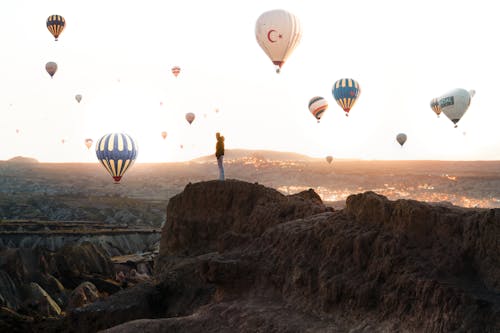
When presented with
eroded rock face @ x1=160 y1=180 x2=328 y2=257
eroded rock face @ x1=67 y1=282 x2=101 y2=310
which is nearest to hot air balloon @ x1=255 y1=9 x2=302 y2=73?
eroded rock face @ x1=67 y1=282 x2=101 y2=310

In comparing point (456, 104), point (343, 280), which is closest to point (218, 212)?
point (343, 280)

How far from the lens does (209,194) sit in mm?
26859

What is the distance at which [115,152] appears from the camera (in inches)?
2210

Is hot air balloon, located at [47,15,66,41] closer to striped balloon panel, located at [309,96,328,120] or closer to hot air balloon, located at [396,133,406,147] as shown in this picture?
striped balloon panel, located at [309,96,328,120]

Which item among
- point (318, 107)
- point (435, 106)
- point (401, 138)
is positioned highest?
point (435, 106)

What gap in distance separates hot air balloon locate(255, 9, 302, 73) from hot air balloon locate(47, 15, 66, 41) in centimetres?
3976

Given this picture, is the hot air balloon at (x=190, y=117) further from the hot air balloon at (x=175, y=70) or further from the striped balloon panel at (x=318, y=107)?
the striped balloon panel at (x=318, y=107)

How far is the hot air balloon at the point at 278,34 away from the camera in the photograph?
5409 centimetres

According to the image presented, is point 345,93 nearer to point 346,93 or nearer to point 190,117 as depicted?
point 346,93

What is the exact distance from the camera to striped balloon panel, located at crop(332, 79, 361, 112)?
77312 mm

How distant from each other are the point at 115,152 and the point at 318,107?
3779cm

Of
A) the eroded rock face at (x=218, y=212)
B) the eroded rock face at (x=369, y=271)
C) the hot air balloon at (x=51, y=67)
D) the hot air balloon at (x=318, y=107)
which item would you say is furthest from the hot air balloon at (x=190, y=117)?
the eroded rock face at (x=369, y=271)

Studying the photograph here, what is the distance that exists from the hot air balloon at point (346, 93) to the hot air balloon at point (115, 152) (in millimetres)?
29843

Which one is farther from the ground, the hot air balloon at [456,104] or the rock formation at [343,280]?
the hot air balloon at [456,104]
